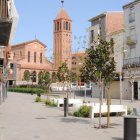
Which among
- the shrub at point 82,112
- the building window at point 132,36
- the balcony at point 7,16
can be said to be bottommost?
the shrub at point 82,112

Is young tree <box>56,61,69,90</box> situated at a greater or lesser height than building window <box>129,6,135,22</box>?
lesser

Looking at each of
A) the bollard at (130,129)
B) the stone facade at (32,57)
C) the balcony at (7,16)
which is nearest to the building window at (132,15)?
the balcony at (7,16)

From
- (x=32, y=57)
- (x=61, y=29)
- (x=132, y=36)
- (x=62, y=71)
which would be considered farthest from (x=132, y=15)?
(x=61, y=29)

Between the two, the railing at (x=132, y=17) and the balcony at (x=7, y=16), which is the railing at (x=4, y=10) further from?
the railing at (x=132, y=17)

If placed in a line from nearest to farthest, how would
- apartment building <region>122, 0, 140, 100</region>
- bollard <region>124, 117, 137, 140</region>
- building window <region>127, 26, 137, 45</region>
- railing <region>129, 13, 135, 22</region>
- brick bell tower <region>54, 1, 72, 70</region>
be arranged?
1. bollard <region>124, 117, 137, 140</region>
2. apartment building <region>122, 0, 140, 100</region>
3. building window <region>127, 26, 137, 45</region>
4. railing <region>129, 13, 135, 22</region>
5. brick bell tower <region>54, 1, 72, 70</region>

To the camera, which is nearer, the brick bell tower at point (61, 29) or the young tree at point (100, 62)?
the young tree at point (100, 62)

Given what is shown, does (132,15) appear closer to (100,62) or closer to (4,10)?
(100,62)

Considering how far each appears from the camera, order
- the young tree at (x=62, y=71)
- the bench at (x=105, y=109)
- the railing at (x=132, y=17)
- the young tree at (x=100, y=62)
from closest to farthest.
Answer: the young tree at (x=100, y=62) → the bench at (x=105, y=109) → the young tree at (x=62, y=71) → the railing at (x=132, y=17)

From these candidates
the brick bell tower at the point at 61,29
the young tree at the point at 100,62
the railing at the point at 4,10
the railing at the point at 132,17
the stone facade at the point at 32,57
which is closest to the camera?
the railing at the point at 4,10

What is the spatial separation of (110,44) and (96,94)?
102 ft

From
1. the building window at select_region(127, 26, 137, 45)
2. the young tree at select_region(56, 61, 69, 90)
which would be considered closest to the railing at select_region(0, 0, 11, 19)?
the young tree at select_region(56, 61, 69, 90)

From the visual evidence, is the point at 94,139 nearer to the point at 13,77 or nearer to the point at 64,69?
the point at 64,69

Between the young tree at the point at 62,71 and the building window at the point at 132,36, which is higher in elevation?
the building window at the point at 132,36

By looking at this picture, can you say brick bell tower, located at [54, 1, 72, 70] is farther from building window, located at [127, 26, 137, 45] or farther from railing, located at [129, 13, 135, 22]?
building window, located at [127, 26, 137, 45]
